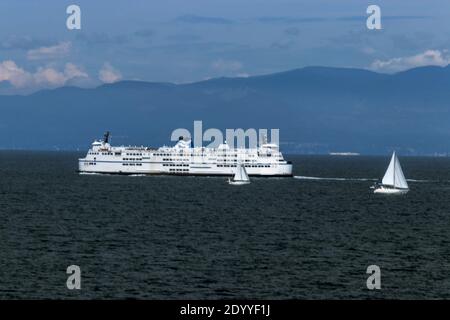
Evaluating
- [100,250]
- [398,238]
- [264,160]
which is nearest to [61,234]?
[100,250]

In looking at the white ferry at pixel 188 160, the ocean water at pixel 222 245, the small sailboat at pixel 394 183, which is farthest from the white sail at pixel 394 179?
the white ferry at pixel 188 160

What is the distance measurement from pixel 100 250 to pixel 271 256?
11855mm

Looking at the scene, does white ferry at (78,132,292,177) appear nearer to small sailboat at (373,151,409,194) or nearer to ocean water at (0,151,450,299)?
small sailboat at (373,151,409,194)

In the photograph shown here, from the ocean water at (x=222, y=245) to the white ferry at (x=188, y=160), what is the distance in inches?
2034

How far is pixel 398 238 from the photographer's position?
70250 mm

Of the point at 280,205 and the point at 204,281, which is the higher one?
the point at 280,205

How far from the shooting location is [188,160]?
568 feet

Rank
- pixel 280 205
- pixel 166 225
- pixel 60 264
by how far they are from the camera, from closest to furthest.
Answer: pixel 60 264
pixel 166 225
pixel 280 205

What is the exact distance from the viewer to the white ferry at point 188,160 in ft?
554

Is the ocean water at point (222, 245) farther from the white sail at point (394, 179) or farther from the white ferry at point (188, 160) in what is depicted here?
the white ferry at point (188, 160)

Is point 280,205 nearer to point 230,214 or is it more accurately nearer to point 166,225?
point 230,214

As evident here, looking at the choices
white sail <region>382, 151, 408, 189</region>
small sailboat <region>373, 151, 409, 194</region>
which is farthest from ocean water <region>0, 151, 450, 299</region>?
white sail <region>382, 151, 408, 189</region>

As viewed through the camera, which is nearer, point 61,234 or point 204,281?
point 204,281
